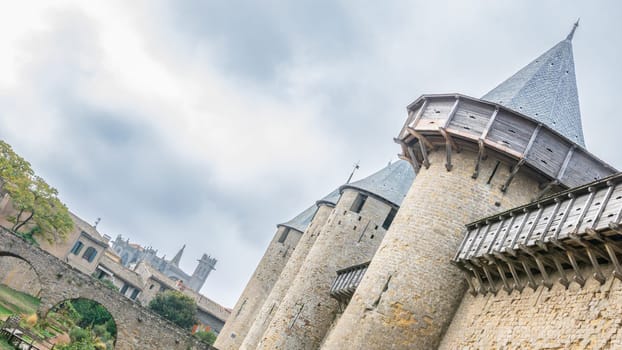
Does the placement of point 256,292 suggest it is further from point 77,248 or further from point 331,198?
point 77,248

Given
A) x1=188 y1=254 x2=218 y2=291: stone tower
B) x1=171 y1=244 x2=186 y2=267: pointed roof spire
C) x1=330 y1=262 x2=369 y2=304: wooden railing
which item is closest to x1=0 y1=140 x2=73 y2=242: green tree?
x1=330 y1=262 x2=369 y2=304: wooden railing

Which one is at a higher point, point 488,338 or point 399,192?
point 399,192

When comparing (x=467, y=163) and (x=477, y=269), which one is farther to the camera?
(x=467, y=163)

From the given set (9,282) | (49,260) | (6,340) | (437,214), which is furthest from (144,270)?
(437,214)

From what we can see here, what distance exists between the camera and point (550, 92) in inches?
665

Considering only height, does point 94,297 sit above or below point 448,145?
below

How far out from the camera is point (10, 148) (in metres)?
38.0

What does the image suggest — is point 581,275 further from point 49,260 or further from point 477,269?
point 49,260

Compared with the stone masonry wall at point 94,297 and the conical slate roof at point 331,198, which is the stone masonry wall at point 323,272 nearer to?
the conical slate roof at point 331,198

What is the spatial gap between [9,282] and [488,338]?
36353mm

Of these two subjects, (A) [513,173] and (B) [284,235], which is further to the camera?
(B) [284,235]

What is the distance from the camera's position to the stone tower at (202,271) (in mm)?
128125

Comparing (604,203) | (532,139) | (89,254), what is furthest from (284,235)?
(89,254)

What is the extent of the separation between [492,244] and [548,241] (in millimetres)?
2262
